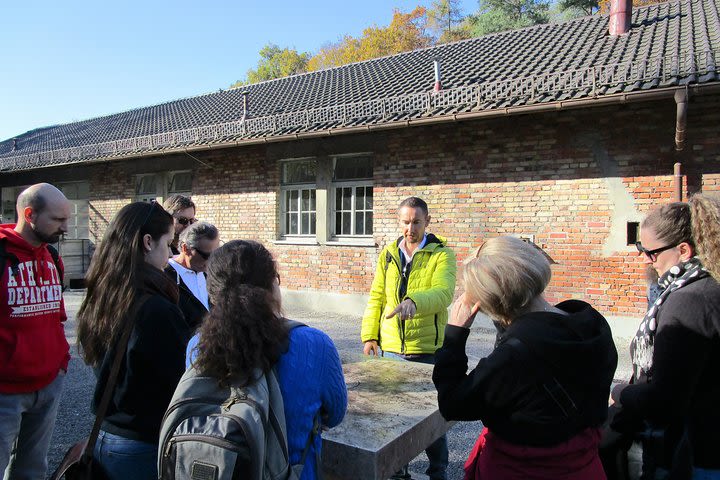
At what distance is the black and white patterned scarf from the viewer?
185 centimetres

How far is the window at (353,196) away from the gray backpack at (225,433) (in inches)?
339

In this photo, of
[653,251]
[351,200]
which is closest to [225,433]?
[653,251]

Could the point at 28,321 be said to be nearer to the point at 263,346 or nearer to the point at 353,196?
the point at 263,346

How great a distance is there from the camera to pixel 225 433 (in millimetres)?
1486

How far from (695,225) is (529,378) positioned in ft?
3.19

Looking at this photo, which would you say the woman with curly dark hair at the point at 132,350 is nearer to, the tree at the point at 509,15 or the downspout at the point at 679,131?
the downspout at the point at 679,131

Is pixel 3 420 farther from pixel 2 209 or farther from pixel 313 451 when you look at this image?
pixel 2 209

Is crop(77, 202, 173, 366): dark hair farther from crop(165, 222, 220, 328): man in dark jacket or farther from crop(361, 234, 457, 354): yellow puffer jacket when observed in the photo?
crop(361, 234, 457, 354): yellow puffer jacket

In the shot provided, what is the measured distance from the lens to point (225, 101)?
17.0 m

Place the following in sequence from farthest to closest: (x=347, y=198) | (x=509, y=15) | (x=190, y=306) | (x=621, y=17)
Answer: (x=509, y=15) < (x=347, y=198) < (x=621, y=17) < (x=190, y=306)

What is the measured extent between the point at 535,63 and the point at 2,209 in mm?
17277

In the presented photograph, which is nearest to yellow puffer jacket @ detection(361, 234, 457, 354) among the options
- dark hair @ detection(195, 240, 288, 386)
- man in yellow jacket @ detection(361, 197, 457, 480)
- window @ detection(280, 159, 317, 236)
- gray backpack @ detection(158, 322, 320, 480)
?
man in yellow jacket @ detection(361, 197, 457, 480)

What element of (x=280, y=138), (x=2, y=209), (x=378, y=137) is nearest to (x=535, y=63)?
(x=378, y=137)

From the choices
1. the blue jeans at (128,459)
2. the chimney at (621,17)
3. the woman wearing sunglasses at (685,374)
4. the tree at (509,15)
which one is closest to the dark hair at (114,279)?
the blue jeans at (128,459)
